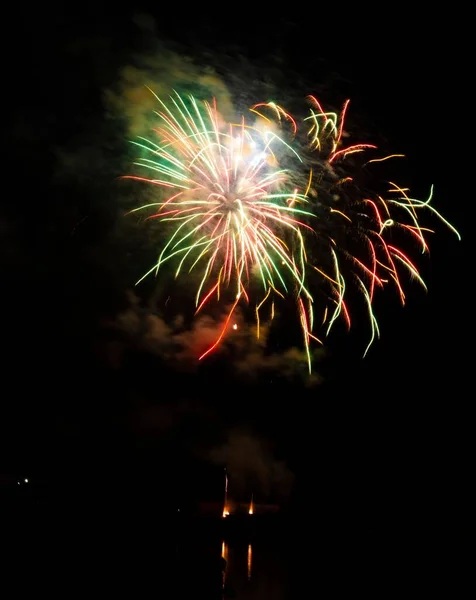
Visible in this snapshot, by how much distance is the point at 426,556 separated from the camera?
17250 millimetres

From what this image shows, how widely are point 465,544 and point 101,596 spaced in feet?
45.8

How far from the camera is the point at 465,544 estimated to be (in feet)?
55.2

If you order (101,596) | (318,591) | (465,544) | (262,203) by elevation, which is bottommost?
(101,596)

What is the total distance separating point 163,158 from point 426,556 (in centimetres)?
1596

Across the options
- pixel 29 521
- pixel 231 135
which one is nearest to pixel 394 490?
pixel 29 521

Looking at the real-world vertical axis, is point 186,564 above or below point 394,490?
below

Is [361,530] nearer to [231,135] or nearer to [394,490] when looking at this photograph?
[394,490]

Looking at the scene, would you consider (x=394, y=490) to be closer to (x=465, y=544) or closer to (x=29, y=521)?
(x=465, y=544)

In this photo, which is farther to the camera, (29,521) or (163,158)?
(29,521)

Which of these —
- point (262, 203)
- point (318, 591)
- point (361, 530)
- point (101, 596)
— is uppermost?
point (262, 203)

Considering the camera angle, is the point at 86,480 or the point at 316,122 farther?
the point at 86,480

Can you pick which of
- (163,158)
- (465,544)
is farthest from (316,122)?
(465,544)

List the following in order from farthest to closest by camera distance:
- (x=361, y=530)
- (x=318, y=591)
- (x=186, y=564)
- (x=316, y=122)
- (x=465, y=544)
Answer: (x=361, y=530)
(x=465, y=544)
(x=186, y=564)
(x=318, y=591)
(x=316, y=122)

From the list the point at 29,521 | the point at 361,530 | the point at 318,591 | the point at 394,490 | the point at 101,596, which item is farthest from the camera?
the point at 361,530
